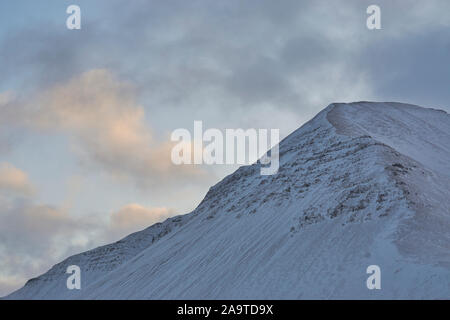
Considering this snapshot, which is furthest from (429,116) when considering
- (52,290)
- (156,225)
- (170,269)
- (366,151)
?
(52,290)

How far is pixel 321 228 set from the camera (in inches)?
1678

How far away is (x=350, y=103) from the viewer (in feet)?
251

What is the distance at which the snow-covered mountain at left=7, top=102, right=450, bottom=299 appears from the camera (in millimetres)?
35969

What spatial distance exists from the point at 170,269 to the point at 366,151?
17.1 m

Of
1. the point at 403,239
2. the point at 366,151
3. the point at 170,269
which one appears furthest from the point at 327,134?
the point at 403,239

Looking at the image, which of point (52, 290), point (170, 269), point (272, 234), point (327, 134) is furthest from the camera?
point (52, 290)

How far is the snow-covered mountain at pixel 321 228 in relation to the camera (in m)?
36.0

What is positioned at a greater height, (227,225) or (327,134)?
(327,134)
